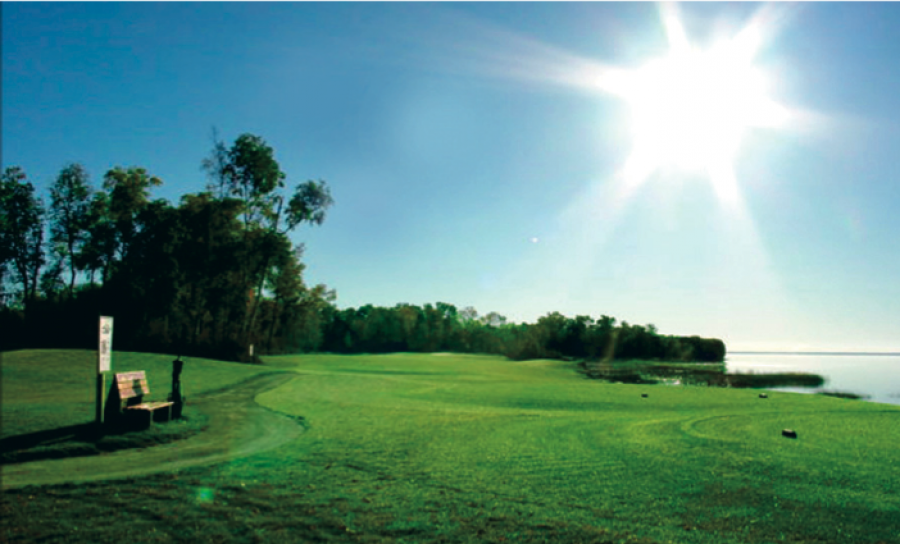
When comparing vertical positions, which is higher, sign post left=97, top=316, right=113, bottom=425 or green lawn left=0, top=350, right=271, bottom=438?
sign post left=97, top=316, right=113, bottom=425

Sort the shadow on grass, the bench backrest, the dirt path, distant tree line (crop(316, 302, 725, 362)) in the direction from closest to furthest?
the dirt path < the shadow on grass < the bench backrest < distant tree line (crop(316, 302, 725, 362))

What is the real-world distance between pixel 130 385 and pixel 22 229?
49.8 meters

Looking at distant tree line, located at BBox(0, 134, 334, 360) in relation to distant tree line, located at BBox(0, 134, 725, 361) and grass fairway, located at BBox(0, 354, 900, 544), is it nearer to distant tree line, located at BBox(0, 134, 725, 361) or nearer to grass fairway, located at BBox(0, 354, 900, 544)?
distant tree line, located at BBox(0, 134, 725, 361)

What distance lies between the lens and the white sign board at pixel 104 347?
14141mm

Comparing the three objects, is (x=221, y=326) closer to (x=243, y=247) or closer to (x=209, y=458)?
(x=243, y=247)

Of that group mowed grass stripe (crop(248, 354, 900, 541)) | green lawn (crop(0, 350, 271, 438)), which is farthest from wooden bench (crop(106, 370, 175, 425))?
mowed grass stripe (crop(248, 354, 900, 541))

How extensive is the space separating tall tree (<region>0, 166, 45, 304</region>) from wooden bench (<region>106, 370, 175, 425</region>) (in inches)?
1894

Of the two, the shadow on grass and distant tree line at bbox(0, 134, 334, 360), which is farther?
distant tree line at bbox(0, 134, 334, 360)

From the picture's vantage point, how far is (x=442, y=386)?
32.0m

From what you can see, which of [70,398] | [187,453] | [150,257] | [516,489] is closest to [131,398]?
[187,453]

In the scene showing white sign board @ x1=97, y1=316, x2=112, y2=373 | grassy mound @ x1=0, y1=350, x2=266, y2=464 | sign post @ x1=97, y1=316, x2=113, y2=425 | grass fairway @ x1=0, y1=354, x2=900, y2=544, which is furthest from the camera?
white sign board @ x1=97, y1=316, x2=112, y2=373

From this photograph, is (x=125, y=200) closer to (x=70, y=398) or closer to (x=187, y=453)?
(x=70, y=398)

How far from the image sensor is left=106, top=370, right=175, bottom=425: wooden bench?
14031 mm

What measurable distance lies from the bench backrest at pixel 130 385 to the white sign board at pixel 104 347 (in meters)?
0.51
